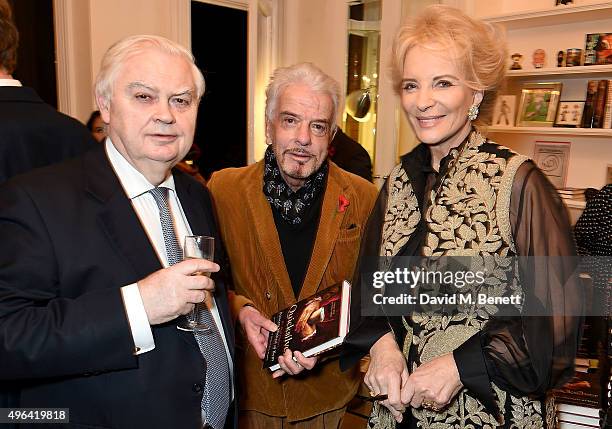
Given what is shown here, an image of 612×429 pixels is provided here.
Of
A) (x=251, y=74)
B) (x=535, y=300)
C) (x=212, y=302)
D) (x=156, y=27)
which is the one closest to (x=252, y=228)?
(x=212, y=302)

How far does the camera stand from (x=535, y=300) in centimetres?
118

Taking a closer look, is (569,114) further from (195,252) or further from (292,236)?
(195,252)

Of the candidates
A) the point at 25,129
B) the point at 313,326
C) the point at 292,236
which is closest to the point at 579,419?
the point at 313,326

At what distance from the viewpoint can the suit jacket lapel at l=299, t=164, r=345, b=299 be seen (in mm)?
1816

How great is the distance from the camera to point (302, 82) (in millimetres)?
1917

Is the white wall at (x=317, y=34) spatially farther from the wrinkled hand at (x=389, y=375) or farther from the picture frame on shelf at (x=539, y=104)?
the wrinkled hand at (x=389, y=375)

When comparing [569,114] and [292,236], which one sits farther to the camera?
[569,114]

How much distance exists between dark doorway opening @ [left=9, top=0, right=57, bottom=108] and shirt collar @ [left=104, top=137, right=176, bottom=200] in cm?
313

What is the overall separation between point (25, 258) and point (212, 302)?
55 cm

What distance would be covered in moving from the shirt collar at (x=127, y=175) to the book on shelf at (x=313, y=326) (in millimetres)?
596

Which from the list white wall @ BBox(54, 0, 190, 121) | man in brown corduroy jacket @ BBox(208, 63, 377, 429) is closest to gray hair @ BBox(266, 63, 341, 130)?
man in brown corduroy jacket @ BBox(208, 63, 377, 429)

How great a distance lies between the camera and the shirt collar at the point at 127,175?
1299 millimetres

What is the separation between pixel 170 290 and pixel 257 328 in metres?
0.65

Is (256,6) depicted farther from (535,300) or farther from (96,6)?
(535,300)
